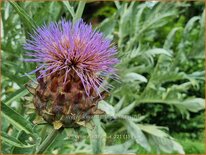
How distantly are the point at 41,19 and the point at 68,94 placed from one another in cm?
35

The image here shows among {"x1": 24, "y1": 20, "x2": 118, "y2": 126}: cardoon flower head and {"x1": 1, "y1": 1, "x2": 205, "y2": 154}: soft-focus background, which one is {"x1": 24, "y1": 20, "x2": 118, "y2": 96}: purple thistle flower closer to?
{"x1": 24, "y1": 20, "x2": 118, "y2": 126}: cardoon flower head

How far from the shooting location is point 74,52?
2.88ft

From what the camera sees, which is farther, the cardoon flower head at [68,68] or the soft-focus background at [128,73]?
the soft-focus background at [128,73]

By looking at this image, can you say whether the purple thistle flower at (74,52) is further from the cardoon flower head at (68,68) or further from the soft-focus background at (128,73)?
the soft-focus background at (128,73)

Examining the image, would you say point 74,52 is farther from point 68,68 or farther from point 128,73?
point 128,73

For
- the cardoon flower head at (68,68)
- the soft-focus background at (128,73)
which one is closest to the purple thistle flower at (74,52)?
the cardoon flower head at (68,68)

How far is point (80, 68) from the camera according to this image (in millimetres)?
874

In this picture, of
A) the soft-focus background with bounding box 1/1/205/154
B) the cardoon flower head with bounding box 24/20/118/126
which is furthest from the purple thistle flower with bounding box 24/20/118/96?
the soft-focus background with bounding box 1/1/205/154

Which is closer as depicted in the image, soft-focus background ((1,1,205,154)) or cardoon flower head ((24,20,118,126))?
cardoon flower head ((24,20,118,126))

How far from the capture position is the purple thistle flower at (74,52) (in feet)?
2.86

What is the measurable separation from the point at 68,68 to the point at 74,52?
3 centimetres

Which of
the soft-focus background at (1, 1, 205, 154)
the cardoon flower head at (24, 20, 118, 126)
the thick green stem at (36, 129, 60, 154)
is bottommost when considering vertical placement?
the thick green stem at (36, 129, 60, 154)

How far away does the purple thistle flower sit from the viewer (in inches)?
34.3

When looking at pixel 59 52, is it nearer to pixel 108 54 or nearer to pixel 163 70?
pixel 108 54
